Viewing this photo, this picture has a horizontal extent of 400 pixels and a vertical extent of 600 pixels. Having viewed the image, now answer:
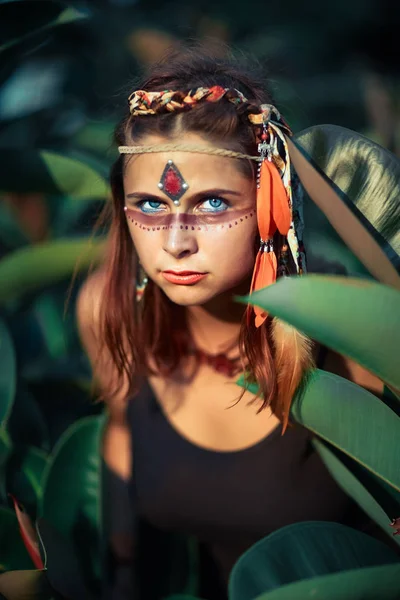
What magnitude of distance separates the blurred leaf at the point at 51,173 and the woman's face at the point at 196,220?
0.24 m

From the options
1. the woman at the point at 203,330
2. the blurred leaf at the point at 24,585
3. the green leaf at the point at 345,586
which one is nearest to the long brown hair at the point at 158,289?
the woman at the point at 203,330

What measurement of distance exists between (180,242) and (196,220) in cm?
3

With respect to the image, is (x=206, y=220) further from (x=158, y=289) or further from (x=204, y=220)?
(x=158, y=289)

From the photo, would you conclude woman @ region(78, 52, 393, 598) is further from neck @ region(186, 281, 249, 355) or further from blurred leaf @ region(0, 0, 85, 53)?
blurred leaf @ region(0, 0, 85, 53)

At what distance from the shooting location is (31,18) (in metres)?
0.91

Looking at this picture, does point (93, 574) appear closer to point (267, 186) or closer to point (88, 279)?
point (88, 279)

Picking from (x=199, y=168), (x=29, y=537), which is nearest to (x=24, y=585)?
(x=29, y=537)

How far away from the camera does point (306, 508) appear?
978mm

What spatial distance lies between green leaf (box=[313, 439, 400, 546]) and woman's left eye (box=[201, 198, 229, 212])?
314 millimetres

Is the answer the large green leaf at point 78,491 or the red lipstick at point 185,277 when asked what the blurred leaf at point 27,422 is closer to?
the large green leaf at point 78,491

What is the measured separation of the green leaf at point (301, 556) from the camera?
660 mm

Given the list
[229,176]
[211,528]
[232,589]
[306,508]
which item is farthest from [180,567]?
[229,176]

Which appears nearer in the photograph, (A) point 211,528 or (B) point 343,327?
(B) point 343,327

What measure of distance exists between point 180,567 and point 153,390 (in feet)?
0.88
